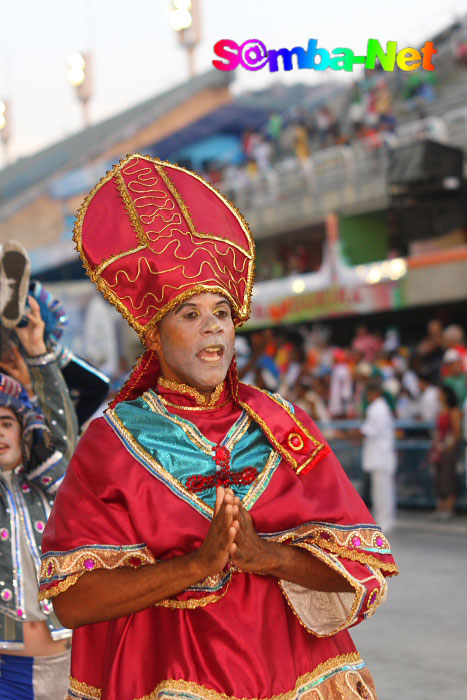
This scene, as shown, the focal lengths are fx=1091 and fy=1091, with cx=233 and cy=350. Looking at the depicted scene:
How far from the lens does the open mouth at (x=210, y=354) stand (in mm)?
2988

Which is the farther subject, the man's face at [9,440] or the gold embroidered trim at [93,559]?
the man's face at [9,440]

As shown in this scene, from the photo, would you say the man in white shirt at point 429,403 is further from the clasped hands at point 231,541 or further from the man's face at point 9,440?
the clasped hands at point 231,541

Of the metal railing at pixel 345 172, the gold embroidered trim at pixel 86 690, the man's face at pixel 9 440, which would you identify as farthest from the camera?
the metal railing at pixel 345 172

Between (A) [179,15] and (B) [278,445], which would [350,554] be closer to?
(B) [278,445]

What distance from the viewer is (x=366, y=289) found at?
23109 millimetres

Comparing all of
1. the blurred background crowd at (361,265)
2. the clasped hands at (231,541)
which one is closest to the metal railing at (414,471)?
the blurred background crowd at (361,265)

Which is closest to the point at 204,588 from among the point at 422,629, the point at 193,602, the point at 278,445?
the point at 193,602

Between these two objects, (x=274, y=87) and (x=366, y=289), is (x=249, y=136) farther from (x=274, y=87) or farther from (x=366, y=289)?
(x=274, y=87)

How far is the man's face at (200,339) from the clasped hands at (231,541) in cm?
41

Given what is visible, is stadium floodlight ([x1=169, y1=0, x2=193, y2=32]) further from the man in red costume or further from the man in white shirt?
the man in red costume

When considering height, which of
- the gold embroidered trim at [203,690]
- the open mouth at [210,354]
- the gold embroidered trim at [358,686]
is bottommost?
the gold embroidered trim at [358,686]

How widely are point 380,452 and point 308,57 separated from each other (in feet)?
25.3

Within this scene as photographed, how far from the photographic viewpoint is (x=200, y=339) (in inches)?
117

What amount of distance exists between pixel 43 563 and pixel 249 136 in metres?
29.8
